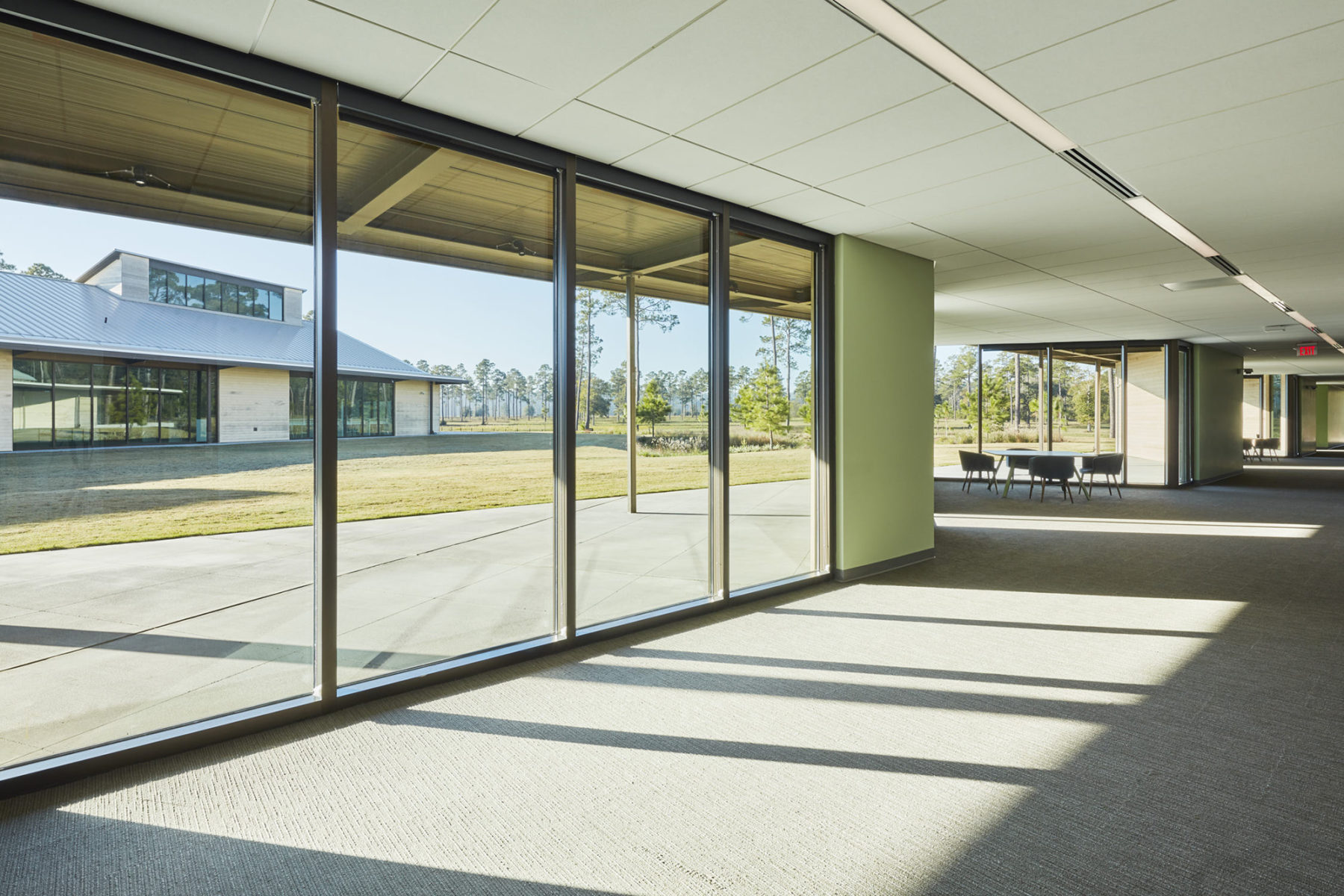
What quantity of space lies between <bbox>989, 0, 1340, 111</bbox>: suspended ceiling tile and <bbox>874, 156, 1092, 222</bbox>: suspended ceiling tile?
0.97 metres

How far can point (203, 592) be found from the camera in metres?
3.02

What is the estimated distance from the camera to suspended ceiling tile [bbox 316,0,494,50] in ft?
8.46

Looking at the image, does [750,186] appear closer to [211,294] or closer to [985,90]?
[985,90]

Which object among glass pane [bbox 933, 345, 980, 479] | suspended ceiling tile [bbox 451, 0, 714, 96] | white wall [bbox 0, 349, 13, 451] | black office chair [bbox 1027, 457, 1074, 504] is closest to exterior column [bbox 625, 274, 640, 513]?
suspended ceiling tile [bbox 451, 0, 714, 96]

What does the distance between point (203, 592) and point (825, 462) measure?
4351 millimetres

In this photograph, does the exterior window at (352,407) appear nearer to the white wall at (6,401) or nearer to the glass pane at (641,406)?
the white wall at (6,401)

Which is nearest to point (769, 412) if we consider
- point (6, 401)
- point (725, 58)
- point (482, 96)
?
point (725, 58)

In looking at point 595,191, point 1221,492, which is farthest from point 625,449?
point 1221,492

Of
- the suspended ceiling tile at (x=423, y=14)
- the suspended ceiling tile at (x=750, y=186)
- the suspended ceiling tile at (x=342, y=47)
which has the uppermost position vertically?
the suspended ceiling tile at (x=750, y=186)

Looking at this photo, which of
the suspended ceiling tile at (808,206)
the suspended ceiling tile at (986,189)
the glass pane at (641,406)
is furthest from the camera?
the suspended ceiling tile at (808,206)

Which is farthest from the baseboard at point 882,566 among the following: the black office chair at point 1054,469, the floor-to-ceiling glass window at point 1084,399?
the floor-to-ceiling glass window at point 1084,399

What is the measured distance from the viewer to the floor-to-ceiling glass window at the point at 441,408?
11.4ft

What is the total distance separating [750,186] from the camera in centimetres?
464

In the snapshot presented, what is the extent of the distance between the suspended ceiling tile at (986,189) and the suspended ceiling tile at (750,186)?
30.0 inches
